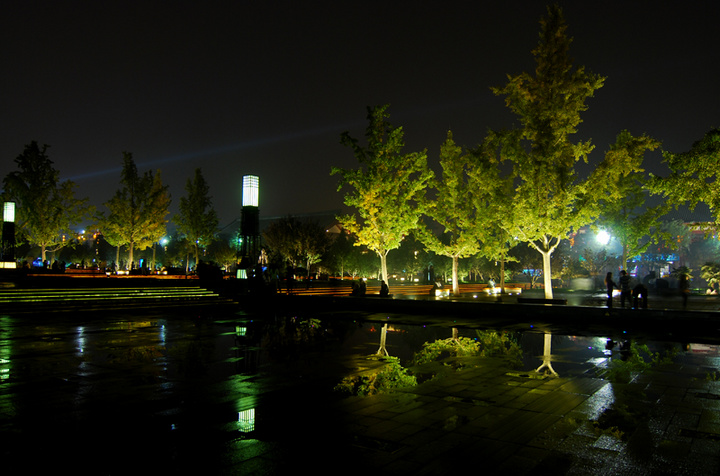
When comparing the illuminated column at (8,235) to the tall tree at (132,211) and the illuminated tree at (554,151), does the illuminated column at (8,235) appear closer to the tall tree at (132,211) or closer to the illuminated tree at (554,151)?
the tall tree at (132,211)

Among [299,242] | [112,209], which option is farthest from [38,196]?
[299,242]

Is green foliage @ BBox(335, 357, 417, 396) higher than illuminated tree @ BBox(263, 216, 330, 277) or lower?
lower

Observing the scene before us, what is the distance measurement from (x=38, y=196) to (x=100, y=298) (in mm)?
22539

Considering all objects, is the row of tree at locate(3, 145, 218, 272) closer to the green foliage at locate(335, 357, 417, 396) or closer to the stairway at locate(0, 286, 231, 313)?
the stairway at locate(0, 286, 231, 313)

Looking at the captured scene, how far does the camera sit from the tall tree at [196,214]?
160ft

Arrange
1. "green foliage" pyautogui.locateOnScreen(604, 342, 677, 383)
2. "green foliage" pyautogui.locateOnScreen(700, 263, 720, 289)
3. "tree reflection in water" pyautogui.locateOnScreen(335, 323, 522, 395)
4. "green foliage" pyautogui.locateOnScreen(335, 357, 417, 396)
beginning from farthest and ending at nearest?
"green foliage" pyautogui.locateOnScreen(700, 263, 720, 289), "green foliage" pyautogui.locateOnScreen(604, 342, 677, 383), "tree reflection in water" pyautogui.locateOnScreen(335, 323, 522, 395), "green foliage" pyautogui.locateOnScreen(335, 357, 417, 396)

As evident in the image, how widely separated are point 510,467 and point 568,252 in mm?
80573

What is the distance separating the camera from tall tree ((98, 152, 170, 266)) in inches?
1692

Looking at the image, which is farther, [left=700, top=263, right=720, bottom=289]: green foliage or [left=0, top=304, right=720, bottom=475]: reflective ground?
[left=700, top=263, right=720, bottom=289]: green foliage

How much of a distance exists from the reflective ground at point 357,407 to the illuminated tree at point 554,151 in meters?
10.4

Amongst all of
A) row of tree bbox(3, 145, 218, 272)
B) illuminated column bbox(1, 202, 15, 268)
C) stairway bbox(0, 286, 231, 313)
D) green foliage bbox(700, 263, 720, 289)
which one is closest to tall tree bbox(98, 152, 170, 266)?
row of tree bbox(3, 145, 218, 272)

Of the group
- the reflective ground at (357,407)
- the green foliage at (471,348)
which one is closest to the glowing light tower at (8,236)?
the reflective ground at (357,407)

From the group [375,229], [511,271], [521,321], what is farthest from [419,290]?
[511,271]

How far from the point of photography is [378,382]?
7.43 metres
